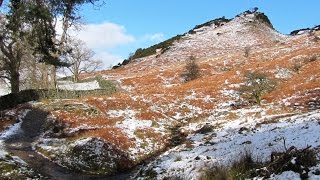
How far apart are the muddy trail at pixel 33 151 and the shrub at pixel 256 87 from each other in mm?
20436

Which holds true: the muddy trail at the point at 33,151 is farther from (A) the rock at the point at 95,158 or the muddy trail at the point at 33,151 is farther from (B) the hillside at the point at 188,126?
(A) the rock at the point at 95,158

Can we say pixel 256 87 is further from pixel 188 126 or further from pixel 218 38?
pixel 218 38

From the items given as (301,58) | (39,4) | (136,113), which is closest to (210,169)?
(39,4)

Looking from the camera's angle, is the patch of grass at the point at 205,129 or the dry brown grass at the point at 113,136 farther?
the patch of grass at the point at 205,129

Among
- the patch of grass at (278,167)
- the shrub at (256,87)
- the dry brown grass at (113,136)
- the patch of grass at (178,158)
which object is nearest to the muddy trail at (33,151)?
the patch of grass at (178,158)

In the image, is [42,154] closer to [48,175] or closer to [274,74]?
[48,175]

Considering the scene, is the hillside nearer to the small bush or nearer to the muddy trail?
the small bush

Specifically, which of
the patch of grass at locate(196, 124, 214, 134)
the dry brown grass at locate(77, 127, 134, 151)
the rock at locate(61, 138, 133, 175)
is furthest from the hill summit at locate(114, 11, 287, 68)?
the rock at locate(61, 138, 133, 175)

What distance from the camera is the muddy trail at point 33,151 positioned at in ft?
69.1

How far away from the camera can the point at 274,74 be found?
56562mm

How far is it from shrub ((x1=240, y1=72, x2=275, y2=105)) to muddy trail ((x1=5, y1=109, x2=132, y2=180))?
67.0ft

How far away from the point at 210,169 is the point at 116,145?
43.3 feet

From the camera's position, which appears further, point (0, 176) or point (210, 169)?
point (0, 176)

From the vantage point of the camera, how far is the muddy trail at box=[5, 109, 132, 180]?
69.1ft
